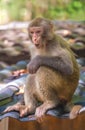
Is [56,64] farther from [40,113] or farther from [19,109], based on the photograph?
[19,109]

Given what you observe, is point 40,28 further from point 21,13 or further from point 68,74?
point 21,13

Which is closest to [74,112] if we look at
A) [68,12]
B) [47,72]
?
[47,72]

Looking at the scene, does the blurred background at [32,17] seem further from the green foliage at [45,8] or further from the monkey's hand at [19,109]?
the monkey's hand at [19,109]

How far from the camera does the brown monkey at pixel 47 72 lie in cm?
370

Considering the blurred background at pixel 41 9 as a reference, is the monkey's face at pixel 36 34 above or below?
above

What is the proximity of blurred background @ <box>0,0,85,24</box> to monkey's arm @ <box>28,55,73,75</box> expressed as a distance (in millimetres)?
1503

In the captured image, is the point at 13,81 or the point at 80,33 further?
the point at 80,33

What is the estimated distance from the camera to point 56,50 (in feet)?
12.4

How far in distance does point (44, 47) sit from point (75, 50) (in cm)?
113

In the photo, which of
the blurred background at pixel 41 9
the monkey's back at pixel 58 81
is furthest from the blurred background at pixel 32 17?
the monkey's back at pixel 58 81

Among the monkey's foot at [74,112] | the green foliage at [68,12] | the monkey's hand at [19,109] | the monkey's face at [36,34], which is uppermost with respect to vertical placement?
the monkey's face at [36,34]

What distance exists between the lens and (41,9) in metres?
5.12

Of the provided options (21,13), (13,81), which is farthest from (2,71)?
(21,13)

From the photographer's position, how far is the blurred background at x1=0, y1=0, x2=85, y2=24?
5.11m
